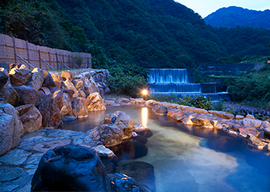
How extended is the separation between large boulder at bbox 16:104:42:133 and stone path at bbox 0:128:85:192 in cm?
15

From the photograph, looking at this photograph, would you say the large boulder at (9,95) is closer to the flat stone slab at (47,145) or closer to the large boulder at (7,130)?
the large boulder at (7,130)

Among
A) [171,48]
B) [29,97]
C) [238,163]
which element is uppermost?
[171,48]

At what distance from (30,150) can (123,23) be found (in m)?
39.8

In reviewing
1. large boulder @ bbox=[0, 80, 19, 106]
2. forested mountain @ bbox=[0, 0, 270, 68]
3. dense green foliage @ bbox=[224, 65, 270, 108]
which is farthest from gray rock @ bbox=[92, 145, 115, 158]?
forested mountain @ bbox=[0, 0, 270, 68]

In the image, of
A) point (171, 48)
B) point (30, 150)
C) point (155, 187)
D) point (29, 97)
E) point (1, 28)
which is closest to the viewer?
point (155, 187)

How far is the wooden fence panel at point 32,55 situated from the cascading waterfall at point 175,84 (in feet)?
24.8

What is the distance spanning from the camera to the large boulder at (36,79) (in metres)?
5.26

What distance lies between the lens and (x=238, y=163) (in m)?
3.63

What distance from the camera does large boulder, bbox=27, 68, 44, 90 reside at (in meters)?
5.26

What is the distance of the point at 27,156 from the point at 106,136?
1.63m

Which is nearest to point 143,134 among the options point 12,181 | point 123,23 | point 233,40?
point 12,181

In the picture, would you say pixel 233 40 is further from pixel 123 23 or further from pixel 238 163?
pixel 238 163

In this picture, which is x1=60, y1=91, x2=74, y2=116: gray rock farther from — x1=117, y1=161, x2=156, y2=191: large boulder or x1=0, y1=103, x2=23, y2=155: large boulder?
x1=117, y1=161, x2=156, y2=191: large boulder

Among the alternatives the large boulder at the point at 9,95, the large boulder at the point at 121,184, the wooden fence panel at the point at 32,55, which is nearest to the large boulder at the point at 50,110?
the large boulder at the point at 9,95
